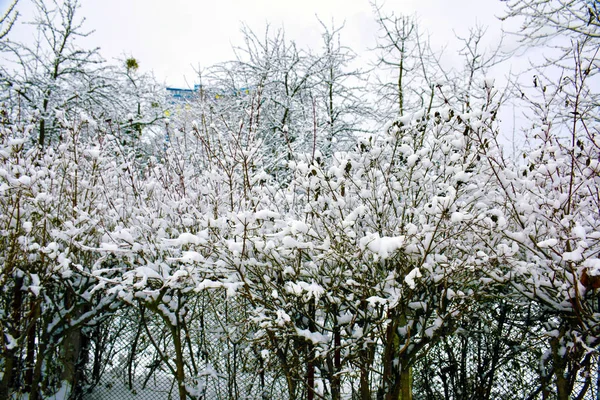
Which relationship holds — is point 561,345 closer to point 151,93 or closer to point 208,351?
point 208,351

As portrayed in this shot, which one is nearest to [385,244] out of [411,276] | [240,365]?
[411,276]

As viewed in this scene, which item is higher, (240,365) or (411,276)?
(411,276)

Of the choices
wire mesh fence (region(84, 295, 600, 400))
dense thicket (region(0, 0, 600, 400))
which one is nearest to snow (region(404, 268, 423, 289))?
dense thicket (region(0, 0, 600, 400))

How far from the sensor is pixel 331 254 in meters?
3.01

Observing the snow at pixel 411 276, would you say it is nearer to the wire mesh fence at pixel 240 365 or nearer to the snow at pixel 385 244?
the snow at pixel 385 244

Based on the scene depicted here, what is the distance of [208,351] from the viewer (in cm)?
562

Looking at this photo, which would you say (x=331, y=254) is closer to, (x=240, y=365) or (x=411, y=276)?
(x=411, y=276)

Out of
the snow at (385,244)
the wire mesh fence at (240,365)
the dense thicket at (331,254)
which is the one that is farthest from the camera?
the wire mesh fence at (240,365)

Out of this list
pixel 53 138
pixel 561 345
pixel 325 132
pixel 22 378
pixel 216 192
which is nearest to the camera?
pixel 561 345

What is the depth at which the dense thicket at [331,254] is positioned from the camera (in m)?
3.05

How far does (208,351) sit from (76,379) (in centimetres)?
183

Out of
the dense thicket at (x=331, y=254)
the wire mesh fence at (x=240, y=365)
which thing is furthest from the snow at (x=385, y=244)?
the wire mesh fence at (x=240, y=365)

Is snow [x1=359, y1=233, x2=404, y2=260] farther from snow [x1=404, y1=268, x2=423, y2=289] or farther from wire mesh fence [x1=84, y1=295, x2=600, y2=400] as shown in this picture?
wire mesh fence [x1=84, y1=295, x2=600, y2=400]

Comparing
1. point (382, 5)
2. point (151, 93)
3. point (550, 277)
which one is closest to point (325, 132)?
point (382, 5)
